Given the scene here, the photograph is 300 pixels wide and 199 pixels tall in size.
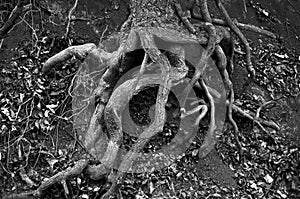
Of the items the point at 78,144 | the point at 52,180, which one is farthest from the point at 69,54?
the point at 52,180

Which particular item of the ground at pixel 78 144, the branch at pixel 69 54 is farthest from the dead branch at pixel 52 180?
the branch at pixel 69 54

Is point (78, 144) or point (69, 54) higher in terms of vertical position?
point (69, 54)

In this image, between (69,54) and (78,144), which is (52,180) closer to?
(78,144)

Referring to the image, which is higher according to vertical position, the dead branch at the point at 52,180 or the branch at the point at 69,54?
the branch at the point at 69,54

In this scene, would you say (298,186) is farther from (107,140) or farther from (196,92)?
(107,140)

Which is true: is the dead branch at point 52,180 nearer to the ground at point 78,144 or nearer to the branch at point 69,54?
the ground at point 78,144

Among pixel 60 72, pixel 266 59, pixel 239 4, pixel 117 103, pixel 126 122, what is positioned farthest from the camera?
pixel 239 4

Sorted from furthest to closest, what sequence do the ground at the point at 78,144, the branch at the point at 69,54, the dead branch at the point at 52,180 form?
the branch at the point at 69,54 → the ground at the point at 78,144 → the dead branch at the point at 52,180

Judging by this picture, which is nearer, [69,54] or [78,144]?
[78,144]

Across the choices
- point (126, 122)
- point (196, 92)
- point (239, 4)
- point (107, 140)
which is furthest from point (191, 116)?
point (239, 4)
